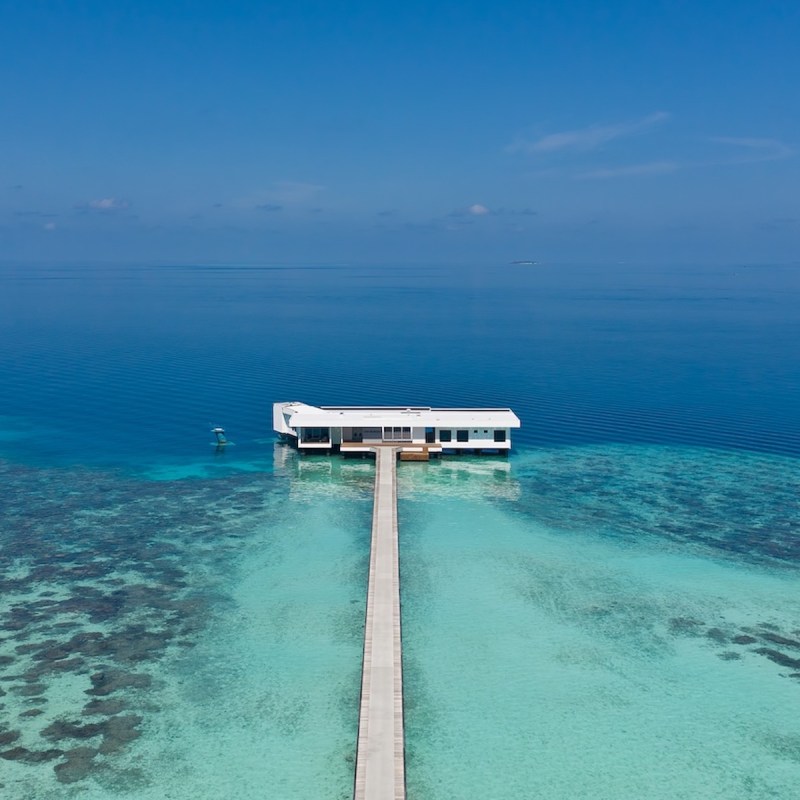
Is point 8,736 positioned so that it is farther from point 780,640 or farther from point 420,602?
point 780,640

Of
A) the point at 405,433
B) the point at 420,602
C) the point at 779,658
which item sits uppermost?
the point at 405,433

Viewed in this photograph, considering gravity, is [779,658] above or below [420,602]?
below

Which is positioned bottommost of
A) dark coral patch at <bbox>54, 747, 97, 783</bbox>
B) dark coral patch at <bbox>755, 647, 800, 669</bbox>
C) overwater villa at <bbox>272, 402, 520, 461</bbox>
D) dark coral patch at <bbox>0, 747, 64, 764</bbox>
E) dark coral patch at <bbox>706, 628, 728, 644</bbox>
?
dark coral patch at <bbox>54, 747, 97, 783</bbox>

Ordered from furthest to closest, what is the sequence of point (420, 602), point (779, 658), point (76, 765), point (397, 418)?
point (397, 418) < point (420, 602) < point (779, 658) < point (76, 765)

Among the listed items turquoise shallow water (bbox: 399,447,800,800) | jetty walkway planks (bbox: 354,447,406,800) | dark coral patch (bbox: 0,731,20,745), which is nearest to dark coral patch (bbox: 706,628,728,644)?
turquoise shallow water (bbox: 399,447,800,800)

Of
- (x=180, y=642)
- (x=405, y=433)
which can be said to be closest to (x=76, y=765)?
(x=180, y=642)

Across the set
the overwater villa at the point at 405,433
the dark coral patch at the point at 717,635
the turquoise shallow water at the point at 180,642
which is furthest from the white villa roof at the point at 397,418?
the dark coral patch at the point at 717,635

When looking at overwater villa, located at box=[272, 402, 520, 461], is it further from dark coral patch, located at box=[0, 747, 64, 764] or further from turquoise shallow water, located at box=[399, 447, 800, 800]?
dark coral patch, located at box=[0, 747, 64, 764]
